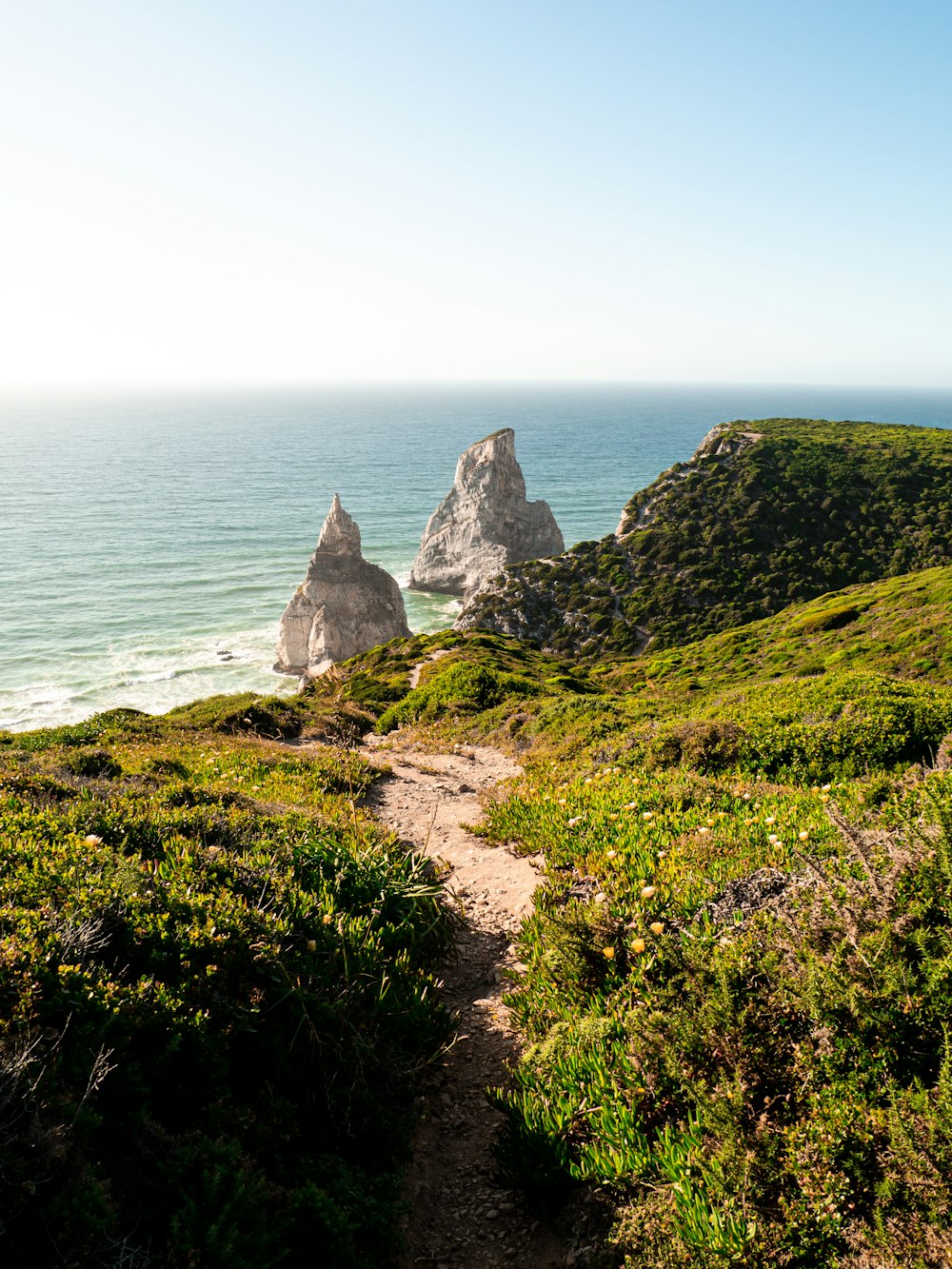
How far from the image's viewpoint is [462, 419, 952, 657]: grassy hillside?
4228 cm

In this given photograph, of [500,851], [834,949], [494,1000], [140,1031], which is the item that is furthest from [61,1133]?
[500,851]

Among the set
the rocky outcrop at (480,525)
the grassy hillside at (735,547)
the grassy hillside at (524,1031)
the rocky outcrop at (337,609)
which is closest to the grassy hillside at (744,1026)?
the grassy hillside at (524,1031)

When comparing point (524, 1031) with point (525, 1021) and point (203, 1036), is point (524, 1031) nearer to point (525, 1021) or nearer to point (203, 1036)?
point (525, 1021)

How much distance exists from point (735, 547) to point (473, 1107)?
45905 mm

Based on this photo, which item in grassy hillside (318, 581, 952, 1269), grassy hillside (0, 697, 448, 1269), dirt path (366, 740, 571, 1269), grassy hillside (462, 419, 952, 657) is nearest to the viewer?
grassy hillside (0, 697, 448, 1269)

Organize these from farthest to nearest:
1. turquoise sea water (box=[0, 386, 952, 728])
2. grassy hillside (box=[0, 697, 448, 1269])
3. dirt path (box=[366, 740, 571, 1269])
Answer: turquoise sea water (box=[0, 386, 952, 728]), dirt path (box=[366, 740, 571, 1269]), grassy hillside (box=[0, 697, 448, 1269])

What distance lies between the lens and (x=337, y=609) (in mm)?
54188

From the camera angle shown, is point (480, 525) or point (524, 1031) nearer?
point (524, 1031)

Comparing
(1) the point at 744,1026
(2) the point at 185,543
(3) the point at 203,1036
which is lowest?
(2) the point at 185,543

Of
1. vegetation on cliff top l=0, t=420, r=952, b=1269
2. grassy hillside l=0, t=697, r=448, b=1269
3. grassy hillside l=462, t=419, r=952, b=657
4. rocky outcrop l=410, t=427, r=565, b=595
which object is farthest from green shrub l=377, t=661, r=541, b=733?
rocky outcrop l=410, t=427, r=565, b=595

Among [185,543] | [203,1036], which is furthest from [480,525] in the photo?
[203,1036]

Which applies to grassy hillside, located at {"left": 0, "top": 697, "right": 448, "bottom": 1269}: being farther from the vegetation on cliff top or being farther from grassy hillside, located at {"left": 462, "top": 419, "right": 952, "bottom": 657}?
grassy hillside, located at {"left": 462, "top": 419, "right": 952, "bottom": 657}

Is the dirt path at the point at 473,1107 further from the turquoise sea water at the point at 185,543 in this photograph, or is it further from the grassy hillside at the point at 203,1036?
the turquoise sea water at the point at 185,543

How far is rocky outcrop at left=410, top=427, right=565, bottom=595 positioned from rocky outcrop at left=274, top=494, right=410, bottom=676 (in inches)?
644
